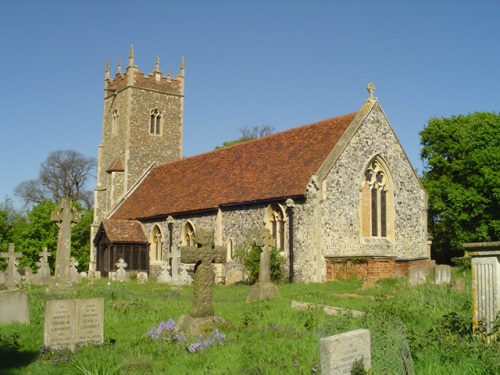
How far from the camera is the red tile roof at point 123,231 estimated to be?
3216 centimetres

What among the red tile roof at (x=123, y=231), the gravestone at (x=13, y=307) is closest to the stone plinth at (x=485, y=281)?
the gravestone at (x=13, y=307)

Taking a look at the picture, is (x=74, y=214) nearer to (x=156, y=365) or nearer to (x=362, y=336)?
(x=156, y=365)

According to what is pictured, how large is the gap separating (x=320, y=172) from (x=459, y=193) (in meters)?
15.3

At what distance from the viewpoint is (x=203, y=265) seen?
11336 mm

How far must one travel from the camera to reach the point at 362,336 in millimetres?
6758

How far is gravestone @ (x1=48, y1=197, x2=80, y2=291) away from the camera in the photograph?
59.4 ft

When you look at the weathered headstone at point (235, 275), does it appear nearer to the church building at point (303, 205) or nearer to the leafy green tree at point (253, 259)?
the leafy green tree at point (253, 259)

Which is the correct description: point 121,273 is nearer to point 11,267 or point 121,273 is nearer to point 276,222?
point 11,267

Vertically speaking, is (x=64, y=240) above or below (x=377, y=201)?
below

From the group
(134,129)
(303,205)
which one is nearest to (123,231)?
(134,129)

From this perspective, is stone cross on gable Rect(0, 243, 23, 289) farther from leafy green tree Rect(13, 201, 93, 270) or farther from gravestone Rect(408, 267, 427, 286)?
leafy green tree Rect(13, 201, 93, 270)

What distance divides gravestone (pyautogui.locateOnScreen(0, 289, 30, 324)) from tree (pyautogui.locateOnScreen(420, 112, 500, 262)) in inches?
1083

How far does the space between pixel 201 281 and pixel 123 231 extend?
22.4m

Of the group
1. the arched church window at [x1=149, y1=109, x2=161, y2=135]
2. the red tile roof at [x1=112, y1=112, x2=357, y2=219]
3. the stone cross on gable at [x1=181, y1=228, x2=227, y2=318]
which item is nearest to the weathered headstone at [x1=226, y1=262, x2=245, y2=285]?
the red tile roof at [x1=112, y1=112, x2=357, y2=219]
